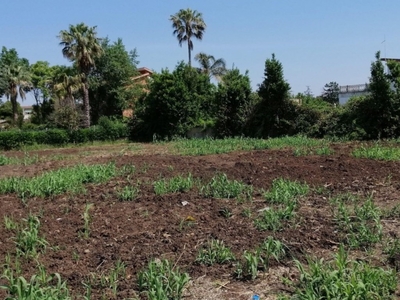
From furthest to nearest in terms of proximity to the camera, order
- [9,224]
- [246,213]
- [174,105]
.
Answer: [174,105] → [246,213] → [9,224]

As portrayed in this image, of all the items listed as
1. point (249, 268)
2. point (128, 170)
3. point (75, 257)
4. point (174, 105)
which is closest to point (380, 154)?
point (128, 170)

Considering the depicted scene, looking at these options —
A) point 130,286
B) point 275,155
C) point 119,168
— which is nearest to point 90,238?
point 130,286

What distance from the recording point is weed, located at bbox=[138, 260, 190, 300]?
341 cm

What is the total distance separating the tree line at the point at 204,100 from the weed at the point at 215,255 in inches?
669

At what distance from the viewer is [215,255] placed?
4.27m

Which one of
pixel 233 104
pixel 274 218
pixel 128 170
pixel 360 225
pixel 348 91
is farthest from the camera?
pixel 348 91

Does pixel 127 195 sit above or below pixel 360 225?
above

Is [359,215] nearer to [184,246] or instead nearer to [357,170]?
[184,246]

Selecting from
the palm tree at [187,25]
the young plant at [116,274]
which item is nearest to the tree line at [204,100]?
the palm tree at [187,25]

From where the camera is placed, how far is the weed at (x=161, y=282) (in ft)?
11.2

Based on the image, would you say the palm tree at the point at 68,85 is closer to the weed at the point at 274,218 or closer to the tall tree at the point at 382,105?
the tall tree at the point at 382,105

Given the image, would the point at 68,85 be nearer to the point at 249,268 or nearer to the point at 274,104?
the point at 274,104

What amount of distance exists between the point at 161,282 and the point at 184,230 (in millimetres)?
1701

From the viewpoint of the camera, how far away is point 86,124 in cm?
3572
